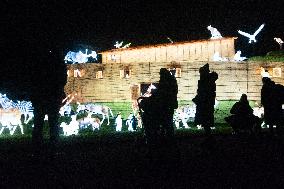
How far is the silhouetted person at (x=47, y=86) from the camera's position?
9148mm

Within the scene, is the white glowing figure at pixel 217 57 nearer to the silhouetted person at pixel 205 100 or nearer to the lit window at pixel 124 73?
the lit window at pixel 124 73

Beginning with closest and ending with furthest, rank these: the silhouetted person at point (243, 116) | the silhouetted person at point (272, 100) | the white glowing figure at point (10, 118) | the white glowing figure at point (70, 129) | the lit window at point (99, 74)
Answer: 1. the silhouetted person at point (272, 100)
2. the silhouetted person at point (243, 116)
3. the white glowing figure at point (70, 129)
4. the white glowing figure at point (10, 118)
5. the lit window at point (99, 74)

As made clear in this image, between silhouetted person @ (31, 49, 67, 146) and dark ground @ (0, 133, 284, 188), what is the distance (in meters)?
0.77

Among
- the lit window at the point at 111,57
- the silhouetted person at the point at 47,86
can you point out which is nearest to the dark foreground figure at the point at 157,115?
the silhouetted person at the point at 47,86

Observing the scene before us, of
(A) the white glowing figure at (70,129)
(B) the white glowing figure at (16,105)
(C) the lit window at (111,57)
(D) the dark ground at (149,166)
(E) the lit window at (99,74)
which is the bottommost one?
(D) the dark ground at (149,166)

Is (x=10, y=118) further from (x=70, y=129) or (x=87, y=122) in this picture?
(x=87, y=122)

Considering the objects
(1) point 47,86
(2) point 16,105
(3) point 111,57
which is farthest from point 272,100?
(3) point 111,57

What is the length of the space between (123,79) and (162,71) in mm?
17388

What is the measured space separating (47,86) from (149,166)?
105 inches

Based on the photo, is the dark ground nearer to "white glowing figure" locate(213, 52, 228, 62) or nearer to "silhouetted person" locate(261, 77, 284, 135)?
"silhouetted person" locate(261, 77, 284, 135)

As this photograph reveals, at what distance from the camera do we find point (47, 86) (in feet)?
30.1

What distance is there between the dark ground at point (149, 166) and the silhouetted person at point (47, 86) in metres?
0.77

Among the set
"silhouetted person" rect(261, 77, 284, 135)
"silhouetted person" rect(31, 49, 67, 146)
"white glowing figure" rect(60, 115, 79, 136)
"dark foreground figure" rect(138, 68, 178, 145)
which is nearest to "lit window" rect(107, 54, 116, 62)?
"white glowing figure" rect(60, 115, 79, 136)

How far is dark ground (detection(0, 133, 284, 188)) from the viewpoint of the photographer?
6.62m
